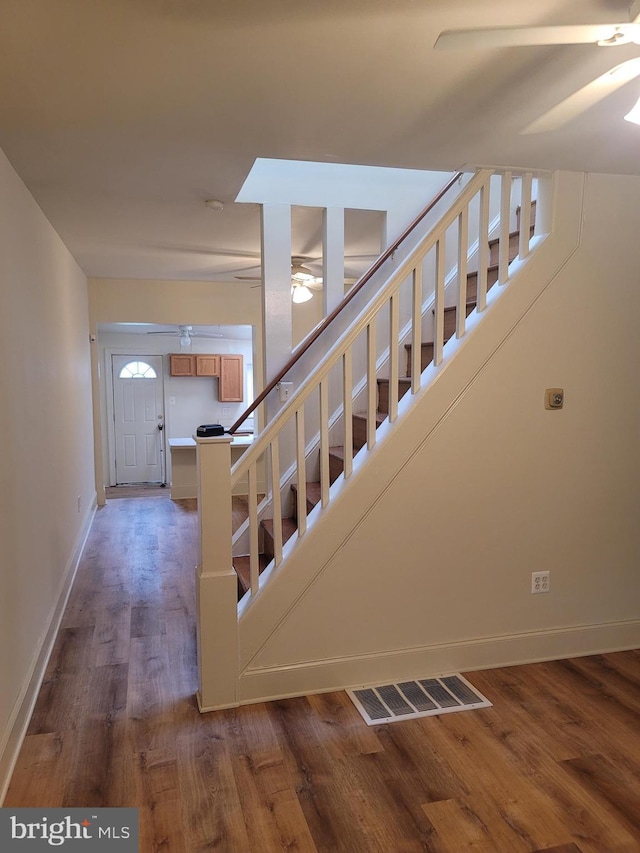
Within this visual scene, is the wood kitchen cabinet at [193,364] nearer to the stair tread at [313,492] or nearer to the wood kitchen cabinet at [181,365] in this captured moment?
the wood kitchen cabinet at [181,365]

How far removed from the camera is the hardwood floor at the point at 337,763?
5.57ft

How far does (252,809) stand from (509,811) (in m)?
0.84

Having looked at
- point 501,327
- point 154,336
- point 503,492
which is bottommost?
point 503,492

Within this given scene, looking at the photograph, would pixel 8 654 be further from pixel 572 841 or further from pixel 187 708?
pixel 572 841

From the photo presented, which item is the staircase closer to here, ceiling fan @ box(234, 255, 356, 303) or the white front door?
ceiling fan @ box(234, 255, 356, 303)

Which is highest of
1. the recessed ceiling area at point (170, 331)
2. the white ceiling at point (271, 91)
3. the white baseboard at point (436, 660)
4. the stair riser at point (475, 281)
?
the white ceiling at point (271, 91)

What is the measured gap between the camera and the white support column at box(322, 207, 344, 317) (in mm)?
3365

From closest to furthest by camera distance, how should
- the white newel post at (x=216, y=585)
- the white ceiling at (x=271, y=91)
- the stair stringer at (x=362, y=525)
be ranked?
the white ceiling at (x=271, y=91)
the white newel post at (x=216, y=585)
the stair stringer at (x=362, y=525)

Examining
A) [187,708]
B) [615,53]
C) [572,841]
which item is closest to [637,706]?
[572,841]

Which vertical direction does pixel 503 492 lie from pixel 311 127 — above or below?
below

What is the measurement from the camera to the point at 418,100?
1830 mm

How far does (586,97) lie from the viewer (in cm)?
177

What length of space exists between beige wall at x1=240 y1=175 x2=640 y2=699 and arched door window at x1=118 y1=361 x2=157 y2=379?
6851 millimetres

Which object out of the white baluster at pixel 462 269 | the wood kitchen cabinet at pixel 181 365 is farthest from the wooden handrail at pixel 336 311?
the wood kitchen cabinet at pixel 181 365
